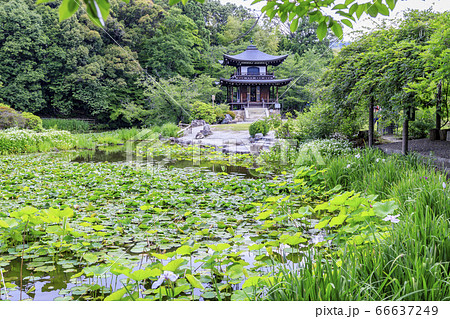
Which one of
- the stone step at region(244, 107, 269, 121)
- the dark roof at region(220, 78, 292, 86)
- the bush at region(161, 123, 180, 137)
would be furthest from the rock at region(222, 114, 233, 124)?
the dark roof at region(220, 78, 292, 86)

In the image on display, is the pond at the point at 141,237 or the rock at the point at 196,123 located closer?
the pond at the point at 141,237

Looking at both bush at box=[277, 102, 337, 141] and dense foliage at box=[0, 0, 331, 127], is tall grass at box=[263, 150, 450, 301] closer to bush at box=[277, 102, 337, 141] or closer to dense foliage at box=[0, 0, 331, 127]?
bush at box=[277, 102, 337, 141]

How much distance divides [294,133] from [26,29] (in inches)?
739

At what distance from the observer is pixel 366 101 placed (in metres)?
5.34

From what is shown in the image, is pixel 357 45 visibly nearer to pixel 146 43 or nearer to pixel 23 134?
pixel 23 134

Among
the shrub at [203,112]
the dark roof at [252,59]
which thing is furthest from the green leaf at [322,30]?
the dark roof at [252,59]

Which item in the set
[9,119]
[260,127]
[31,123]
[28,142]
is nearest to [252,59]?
[260,127]

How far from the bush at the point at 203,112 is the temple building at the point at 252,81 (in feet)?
21.6

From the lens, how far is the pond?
1552 mm

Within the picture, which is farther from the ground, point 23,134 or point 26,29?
point 26,29

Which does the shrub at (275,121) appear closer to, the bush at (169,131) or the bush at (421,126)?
the bush at (421,126)

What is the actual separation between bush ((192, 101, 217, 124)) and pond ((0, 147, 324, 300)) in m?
12.1

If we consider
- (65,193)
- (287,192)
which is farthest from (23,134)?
(287,192)

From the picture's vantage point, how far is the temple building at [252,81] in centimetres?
2309
